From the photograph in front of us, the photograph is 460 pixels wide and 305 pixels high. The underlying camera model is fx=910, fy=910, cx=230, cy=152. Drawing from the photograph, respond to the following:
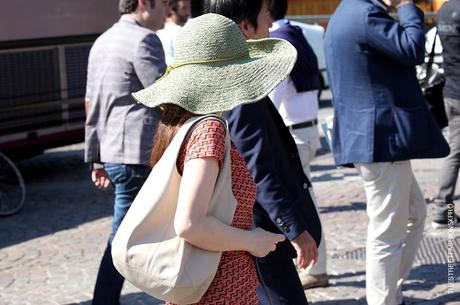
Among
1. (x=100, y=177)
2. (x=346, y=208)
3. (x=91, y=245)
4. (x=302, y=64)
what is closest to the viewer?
(x=100, y=177)

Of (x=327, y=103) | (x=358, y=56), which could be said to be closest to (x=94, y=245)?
(x=358, y=56)

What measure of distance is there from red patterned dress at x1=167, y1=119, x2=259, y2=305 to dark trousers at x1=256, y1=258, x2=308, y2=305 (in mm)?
514

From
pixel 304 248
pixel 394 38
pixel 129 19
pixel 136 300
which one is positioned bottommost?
pixel 136 300

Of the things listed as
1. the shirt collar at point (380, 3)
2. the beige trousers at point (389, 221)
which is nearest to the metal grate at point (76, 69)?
the beige trousers at point (389, 221)

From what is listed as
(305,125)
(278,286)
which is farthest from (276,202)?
(305,125)

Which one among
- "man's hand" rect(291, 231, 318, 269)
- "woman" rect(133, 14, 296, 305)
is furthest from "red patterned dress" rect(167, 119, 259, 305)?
"man's hand" rect(291, 231, 318, 269)

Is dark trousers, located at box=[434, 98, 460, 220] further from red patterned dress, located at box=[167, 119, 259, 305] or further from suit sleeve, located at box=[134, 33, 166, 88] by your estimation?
red patterned dress, located at box=[167, 119, 259, 305]

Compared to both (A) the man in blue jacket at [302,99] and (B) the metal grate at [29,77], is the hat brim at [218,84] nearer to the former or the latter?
(A) the man in blue jacket at [302,99]

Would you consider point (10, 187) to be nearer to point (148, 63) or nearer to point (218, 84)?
point (148, 63)

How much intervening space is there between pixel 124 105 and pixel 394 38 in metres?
1.53

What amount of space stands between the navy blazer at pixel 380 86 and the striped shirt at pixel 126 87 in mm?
1021

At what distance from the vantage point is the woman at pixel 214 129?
2584mm

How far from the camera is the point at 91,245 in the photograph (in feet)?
24.0

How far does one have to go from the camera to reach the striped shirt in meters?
4.96
